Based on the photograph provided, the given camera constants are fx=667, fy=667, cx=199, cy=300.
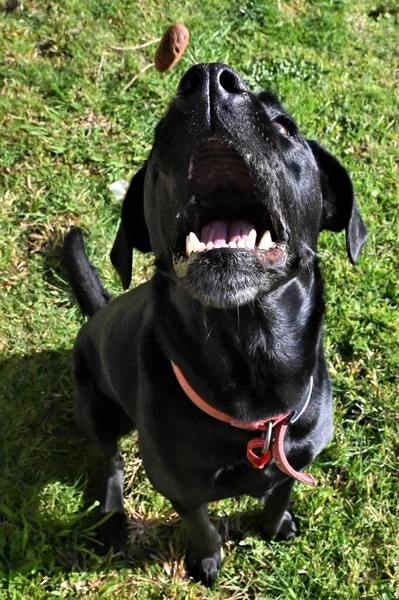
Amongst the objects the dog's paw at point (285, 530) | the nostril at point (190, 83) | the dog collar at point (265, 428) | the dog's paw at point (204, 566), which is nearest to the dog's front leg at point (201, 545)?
the dog's paw at point (204, 566)

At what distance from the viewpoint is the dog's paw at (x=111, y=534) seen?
3.21 m

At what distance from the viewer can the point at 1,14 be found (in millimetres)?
4598

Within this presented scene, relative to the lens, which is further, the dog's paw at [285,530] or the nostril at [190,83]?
the dog's paw at [285,530]

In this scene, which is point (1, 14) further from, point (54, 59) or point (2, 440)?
point (2, 440)

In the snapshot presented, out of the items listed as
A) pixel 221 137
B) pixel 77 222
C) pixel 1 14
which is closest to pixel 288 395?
pixel 221 137

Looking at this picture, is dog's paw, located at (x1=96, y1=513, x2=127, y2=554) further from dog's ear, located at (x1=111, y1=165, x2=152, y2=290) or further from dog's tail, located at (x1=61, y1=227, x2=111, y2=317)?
dog's ear, located at (x1=111, y1=165, x2=152, y2=290)

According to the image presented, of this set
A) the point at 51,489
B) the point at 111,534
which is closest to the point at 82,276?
the point at 51,489

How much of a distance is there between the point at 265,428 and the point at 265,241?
0.64 metres

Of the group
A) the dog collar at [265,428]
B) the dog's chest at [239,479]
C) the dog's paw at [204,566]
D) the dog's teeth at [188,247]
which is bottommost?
the dog's paw at [204,566]

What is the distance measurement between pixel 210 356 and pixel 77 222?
2.09m

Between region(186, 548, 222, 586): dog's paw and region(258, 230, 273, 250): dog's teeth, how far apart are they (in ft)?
5.39

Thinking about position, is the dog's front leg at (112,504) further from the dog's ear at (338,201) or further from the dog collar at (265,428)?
the dog's ear at (338,201)

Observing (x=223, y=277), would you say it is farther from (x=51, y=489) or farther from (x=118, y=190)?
(x=118, y=190)

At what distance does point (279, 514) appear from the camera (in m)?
2.95
